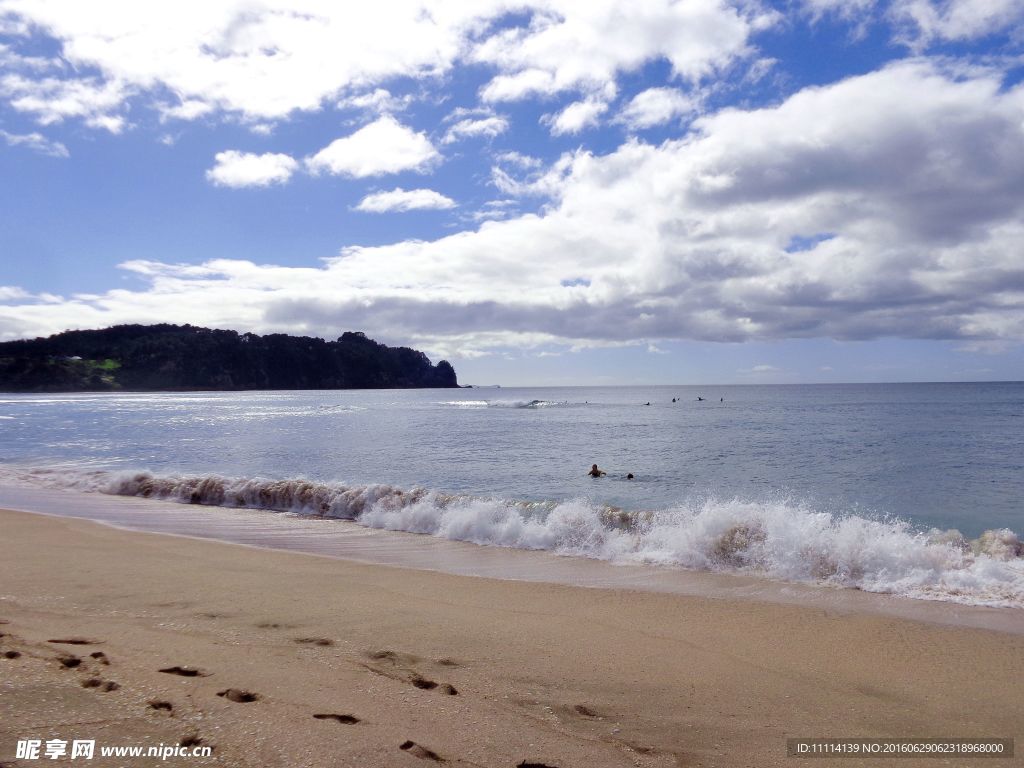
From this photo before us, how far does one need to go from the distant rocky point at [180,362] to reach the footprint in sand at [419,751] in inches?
6149

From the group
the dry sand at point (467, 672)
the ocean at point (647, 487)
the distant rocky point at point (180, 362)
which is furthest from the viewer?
the distant rocky point at point (180, 362)

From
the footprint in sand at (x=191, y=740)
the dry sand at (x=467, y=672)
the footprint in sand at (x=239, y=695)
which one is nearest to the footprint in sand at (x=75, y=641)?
the dry sand at (x=467, y=672)

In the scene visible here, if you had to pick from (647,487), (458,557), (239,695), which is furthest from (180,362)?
(239,695)

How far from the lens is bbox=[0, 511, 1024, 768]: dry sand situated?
12.6 feet

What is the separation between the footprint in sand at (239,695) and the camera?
4.25m

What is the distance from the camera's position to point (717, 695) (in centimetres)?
485

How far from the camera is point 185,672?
4.73 meters

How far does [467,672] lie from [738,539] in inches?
264

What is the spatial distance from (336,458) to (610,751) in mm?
23623

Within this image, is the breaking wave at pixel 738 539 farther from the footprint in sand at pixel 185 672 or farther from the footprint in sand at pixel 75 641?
the footprint in sand at pixel 75 641

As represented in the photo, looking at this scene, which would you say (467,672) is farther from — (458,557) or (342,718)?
(458,557)

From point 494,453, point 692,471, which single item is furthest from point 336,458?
point 692,471

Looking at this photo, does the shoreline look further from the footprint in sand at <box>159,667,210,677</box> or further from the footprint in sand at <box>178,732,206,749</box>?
the footprint in sand at <box>178,732,206,749</box>

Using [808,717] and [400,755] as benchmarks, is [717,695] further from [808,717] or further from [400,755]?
[400,755]
